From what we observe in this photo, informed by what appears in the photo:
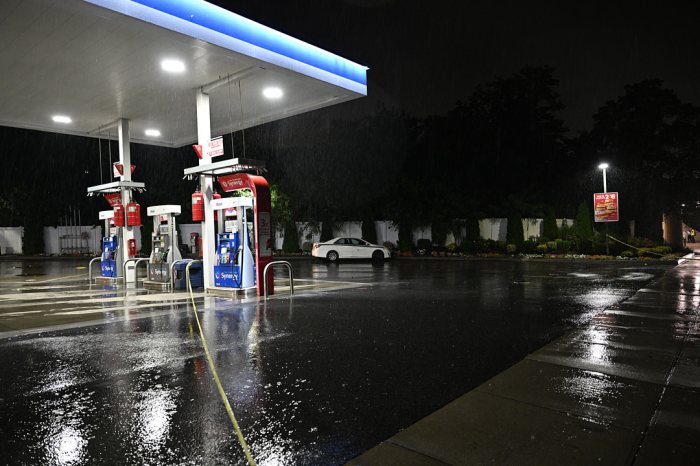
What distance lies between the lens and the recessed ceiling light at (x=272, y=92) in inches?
558

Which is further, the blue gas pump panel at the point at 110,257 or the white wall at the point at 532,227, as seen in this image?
the white wall at the point at 532,227

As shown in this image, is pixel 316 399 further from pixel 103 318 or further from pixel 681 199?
pixel 681 199

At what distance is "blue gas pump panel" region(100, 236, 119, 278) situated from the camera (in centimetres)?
1705

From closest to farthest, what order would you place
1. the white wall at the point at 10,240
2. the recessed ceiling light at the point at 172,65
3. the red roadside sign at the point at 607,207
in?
the recessed ceiling light at the point at 172,65, the red roadside sign at the point at 607,207, the white wall at the point at 10,240

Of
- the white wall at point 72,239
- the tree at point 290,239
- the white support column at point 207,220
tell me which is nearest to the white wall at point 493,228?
the tree at point 290,239

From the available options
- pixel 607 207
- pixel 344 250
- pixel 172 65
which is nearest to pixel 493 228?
pixel 607 207

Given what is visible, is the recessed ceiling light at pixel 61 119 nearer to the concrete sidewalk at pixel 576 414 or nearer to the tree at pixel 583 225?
the concrete sidewalk at pixel 576 414

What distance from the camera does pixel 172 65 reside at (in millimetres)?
12031

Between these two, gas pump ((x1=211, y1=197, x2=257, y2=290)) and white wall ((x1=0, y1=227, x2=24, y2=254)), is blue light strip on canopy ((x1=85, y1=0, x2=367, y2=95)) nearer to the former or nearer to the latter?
gas pump ((x1=211, y1=197, x2=257, y2=290))

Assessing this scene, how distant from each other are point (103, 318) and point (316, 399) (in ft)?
22.3

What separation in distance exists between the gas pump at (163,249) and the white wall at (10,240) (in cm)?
3836

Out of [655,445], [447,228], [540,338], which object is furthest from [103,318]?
[447,228]

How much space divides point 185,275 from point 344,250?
12.6m

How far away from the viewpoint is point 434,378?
5.40 m
